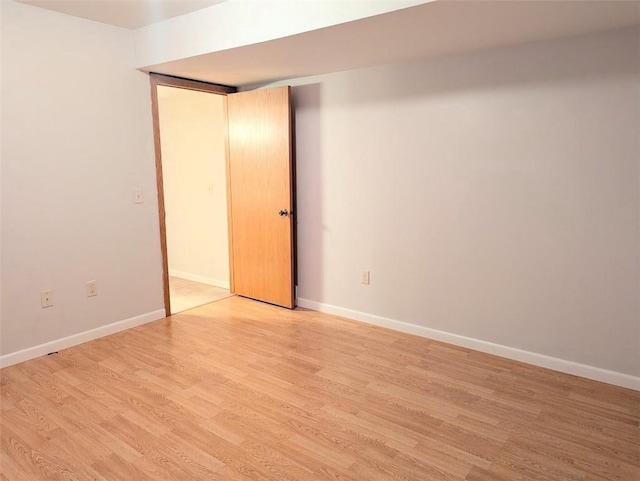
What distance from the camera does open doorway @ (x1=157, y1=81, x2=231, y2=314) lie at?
15.4ft

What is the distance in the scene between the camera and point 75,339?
3.30 meters

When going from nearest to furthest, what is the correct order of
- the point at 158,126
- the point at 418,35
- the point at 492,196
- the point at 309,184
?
the point at 418,35
the point at 492,196
the point at 158,126
the point at 309,184

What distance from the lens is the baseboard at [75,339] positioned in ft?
9.78

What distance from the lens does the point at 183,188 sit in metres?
5.16

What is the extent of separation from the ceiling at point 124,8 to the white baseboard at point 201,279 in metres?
2.65

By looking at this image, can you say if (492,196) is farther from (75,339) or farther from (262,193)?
(75,339)

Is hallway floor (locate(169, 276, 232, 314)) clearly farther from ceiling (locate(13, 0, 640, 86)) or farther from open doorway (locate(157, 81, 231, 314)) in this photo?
ceiling (locate(13, 0, 640, 86))

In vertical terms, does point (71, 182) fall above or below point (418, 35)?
below

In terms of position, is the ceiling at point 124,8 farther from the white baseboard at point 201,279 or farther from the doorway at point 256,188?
the white baseboard at point 201,279

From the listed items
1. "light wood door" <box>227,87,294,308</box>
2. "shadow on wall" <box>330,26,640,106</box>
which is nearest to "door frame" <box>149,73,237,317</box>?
"light wood door" <box>227,87,294,308</box>

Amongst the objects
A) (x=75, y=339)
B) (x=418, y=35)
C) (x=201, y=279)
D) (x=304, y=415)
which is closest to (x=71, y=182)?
(x=75, y=339)

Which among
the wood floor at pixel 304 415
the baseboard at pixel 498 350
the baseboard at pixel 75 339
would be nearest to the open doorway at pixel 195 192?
the baseboard at pixel 75 339

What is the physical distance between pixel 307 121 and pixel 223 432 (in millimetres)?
2603

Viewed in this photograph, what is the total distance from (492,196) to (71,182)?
293 cm
